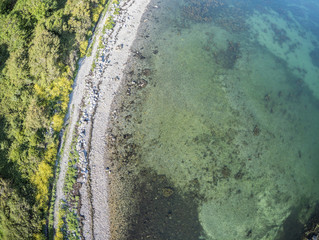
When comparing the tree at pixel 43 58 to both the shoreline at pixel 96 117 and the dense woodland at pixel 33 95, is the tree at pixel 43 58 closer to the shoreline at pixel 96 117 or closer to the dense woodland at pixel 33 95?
the dense woodland at pixel 33 95

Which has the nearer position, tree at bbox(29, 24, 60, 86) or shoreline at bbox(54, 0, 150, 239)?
shoreline at bbox(54, 0, 150, 239)

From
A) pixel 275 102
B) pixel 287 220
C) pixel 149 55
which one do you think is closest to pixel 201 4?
pixel 149 55

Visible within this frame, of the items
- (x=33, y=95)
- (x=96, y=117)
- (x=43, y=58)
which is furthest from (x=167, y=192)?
(x=43, y=58)

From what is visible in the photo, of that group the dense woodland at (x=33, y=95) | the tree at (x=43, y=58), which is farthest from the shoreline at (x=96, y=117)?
the tree at (x=43, y=58)

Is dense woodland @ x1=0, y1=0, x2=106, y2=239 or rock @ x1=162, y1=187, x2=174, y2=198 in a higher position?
dense woodland @ x1=0, y1=0, x2=106, y2=239

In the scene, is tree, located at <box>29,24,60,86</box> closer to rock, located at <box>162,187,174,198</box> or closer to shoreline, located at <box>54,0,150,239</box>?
shoreline, located at <box>54,0,150,239</box>

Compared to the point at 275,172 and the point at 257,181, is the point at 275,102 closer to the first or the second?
the point at 275,172

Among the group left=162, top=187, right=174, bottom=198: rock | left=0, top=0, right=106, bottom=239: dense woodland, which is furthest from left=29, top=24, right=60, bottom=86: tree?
left=162, top=187, right=174, bottom=198: rock

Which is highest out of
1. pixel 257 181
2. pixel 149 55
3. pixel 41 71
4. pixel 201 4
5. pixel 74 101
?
pixel 201 4
